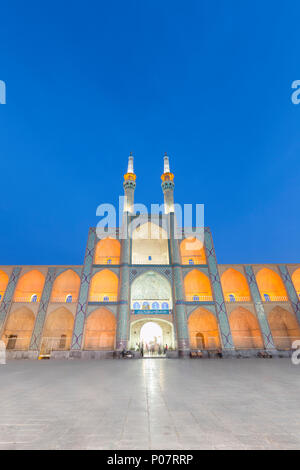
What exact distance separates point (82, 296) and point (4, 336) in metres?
7.51

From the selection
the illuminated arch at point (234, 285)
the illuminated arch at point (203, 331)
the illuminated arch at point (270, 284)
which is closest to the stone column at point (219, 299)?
the illuminated arch at point (203, 331)

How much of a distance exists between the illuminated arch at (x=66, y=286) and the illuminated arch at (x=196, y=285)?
38.2 feet

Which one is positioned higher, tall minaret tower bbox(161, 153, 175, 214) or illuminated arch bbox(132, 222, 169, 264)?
tall minaret tower bbox(161, 153, 175, 214)

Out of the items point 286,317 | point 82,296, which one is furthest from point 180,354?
point 286,317

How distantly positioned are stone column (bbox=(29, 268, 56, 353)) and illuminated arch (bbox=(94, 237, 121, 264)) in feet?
16.1

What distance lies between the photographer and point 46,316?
19.6 metres

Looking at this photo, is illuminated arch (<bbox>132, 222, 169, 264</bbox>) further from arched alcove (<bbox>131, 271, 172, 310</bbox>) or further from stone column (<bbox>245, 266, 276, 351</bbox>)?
stone column (<bbox>245, 266, 276, 351</bbox>)

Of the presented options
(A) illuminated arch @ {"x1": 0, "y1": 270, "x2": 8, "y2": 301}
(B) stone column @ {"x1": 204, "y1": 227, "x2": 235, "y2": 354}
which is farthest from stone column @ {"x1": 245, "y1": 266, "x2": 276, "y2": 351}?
(A) illuminated arch @ {"x1": 0, "y1": 270, "x2": 8, "y2": 301}

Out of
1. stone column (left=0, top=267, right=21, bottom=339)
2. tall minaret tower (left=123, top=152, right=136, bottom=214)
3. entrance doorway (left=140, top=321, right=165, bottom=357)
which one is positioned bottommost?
entrance doorway (left=140, top=321, right=165, bottom=357)

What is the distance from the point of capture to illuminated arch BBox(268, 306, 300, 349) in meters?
20.4

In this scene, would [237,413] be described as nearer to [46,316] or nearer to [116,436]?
[116,436]

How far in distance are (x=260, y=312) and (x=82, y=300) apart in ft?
53.8

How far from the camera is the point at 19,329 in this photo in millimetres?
20938

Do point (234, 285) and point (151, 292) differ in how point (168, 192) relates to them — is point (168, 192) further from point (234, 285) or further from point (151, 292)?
point (234, 285)
